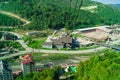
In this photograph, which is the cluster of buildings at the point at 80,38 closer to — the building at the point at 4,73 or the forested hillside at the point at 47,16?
the forested hillside at the point at 47,16

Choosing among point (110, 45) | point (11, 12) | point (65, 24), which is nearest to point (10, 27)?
point (11, 12)

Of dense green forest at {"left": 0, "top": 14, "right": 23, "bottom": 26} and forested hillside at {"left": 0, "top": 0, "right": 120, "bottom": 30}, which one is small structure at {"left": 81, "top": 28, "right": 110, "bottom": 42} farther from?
dense green forest at {"left": 0, "top": 14, "right": 23, "bottom": 26}

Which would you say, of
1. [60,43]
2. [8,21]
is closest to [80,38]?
[60,43]

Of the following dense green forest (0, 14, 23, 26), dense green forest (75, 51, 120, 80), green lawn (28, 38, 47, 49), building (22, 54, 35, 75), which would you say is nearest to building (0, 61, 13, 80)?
building (22, 54, 35, 75)

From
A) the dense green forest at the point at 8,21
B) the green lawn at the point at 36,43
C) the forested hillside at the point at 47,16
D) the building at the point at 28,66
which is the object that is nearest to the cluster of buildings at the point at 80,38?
the green lawn at the point at 36,43

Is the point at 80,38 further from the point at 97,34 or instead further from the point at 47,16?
the point at 47,16
